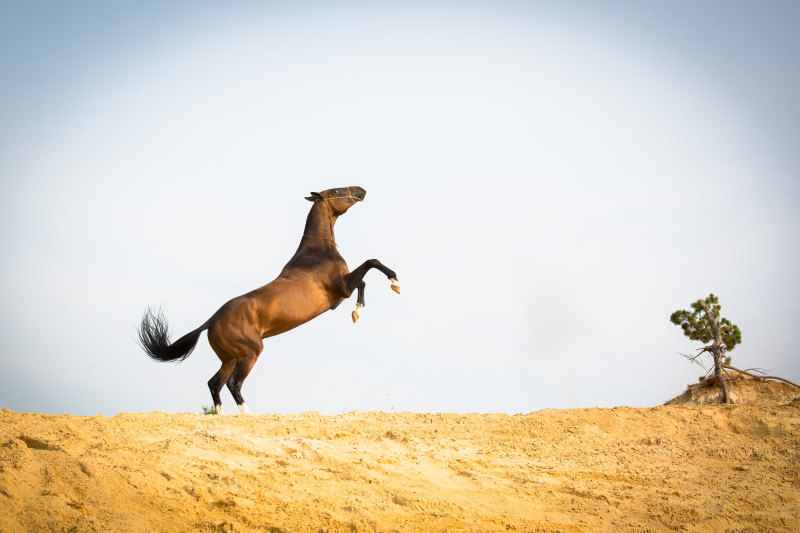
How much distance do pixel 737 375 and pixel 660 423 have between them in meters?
3.92

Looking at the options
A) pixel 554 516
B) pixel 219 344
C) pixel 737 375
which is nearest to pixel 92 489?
pixel 554 516

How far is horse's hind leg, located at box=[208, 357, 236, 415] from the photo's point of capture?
10.4 metres

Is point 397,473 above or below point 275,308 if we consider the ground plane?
below

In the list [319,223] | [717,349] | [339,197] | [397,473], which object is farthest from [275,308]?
[717,349]

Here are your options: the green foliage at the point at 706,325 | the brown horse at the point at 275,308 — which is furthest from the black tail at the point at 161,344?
the green foliage at the point at 706,325

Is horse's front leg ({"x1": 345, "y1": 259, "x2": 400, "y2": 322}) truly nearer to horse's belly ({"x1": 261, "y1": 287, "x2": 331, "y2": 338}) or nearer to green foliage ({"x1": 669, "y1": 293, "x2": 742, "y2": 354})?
horse's belly ({"x1": 261, "y1": 287, "x2": 331, "y2": 338})

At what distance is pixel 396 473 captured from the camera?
6.27 meters

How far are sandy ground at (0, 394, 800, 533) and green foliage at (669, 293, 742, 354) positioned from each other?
10.9 feet

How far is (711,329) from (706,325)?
0.15 meters

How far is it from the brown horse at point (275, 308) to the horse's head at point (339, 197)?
0.11 meters

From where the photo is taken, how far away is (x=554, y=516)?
5.75 m

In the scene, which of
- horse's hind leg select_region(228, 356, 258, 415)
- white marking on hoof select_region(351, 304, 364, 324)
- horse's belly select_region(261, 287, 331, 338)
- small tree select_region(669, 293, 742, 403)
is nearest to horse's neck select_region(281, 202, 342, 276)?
horse's belly select_region(261, 287, 331, 338)

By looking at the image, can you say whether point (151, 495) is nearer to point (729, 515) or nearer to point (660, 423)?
point (729, 515)

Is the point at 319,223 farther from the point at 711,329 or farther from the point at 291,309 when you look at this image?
the point at 711,329
